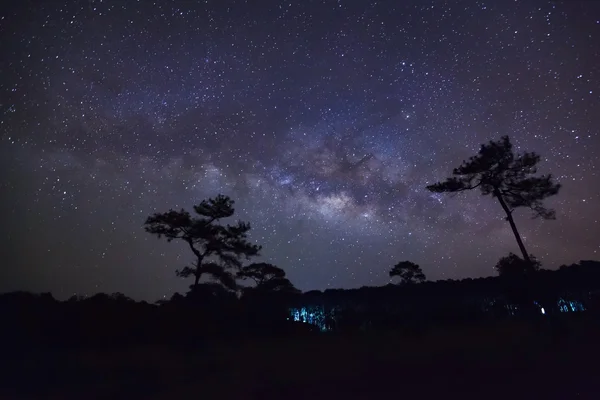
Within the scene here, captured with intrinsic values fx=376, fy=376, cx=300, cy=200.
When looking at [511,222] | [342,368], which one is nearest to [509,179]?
[511,222]

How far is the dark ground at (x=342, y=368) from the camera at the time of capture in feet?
31.5

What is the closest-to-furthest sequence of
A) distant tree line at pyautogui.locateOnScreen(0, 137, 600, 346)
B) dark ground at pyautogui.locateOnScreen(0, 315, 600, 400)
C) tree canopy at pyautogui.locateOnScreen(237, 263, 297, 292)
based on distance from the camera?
dark ground at pyautogui.locateOnScreen(0, 315, 600, 400) < distant tree line at pyautogui.locateOnScreen(0, 137, 600, 346) < tree canopy at pyautogui.locateOnScreen(237, 263, 297, 292)

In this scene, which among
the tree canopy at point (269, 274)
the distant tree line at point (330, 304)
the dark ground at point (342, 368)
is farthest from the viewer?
the tree canopy at point (269, 274)

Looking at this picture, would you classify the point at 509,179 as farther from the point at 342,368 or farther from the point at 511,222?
the point at 342,368

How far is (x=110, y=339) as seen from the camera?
58.4ft

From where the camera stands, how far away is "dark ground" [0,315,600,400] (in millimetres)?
9610

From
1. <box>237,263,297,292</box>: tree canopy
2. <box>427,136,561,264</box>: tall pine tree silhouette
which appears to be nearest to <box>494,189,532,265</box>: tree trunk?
<box>427,136,561,264</box>: tall pine tree silhouette

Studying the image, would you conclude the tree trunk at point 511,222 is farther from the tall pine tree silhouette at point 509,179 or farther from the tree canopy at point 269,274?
the tree canopy at point 269,274

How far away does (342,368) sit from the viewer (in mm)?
12023

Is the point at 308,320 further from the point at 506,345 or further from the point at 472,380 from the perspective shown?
the point at 472,380

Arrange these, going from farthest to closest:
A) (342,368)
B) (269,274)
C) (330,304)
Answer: (269,274)
(330,304)
(342,368)

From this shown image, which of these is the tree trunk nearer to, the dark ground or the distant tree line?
the distant tree line

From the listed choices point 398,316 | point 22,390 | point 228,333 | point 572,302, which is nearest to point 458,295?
point 398,316

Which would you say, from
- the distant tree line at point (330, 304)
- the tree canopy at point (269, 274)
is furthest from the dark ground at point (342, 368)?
the tree canopy at point (269, 274)
